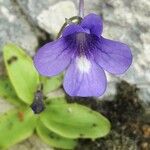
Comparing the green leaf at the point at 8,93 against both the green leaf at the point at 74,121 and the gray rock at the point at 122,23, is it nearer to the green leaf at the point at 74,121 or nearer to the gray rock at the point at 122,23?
the green leaf at the point at 74,121

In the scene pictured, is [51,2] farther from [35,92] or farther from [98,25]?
[98,25]

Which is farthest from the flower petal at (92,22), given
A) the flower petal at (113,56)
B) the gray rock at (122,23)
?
the gray rock at (122,23)

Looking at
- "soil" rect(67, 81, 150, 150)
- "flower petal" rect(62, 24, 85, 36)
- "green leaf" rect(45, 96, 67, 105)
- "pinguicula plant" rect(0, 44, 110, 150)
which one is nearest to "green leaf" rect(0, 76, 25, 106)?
"pinguicula plant" rect(0, 44, 110, 150)

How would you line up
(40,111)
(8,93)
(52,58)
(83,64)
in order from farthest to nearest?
1. (8,93)
2. (40,111)
3. (83,64)
4. (52,58)

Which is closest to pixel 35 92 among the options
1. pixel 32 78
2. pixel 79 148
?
pixel 32 78

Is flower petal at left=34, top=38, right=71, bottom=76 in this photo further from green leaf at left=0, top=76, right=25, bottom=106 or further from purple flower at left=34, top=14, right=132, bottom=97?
green leaf at left=0, top=76, right=25, bottom=106

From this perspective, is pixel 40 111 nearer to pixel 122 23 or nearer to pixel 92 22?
pixel 122 23

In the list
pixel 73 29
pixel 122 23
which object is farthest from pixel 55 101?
pixel 73 29
